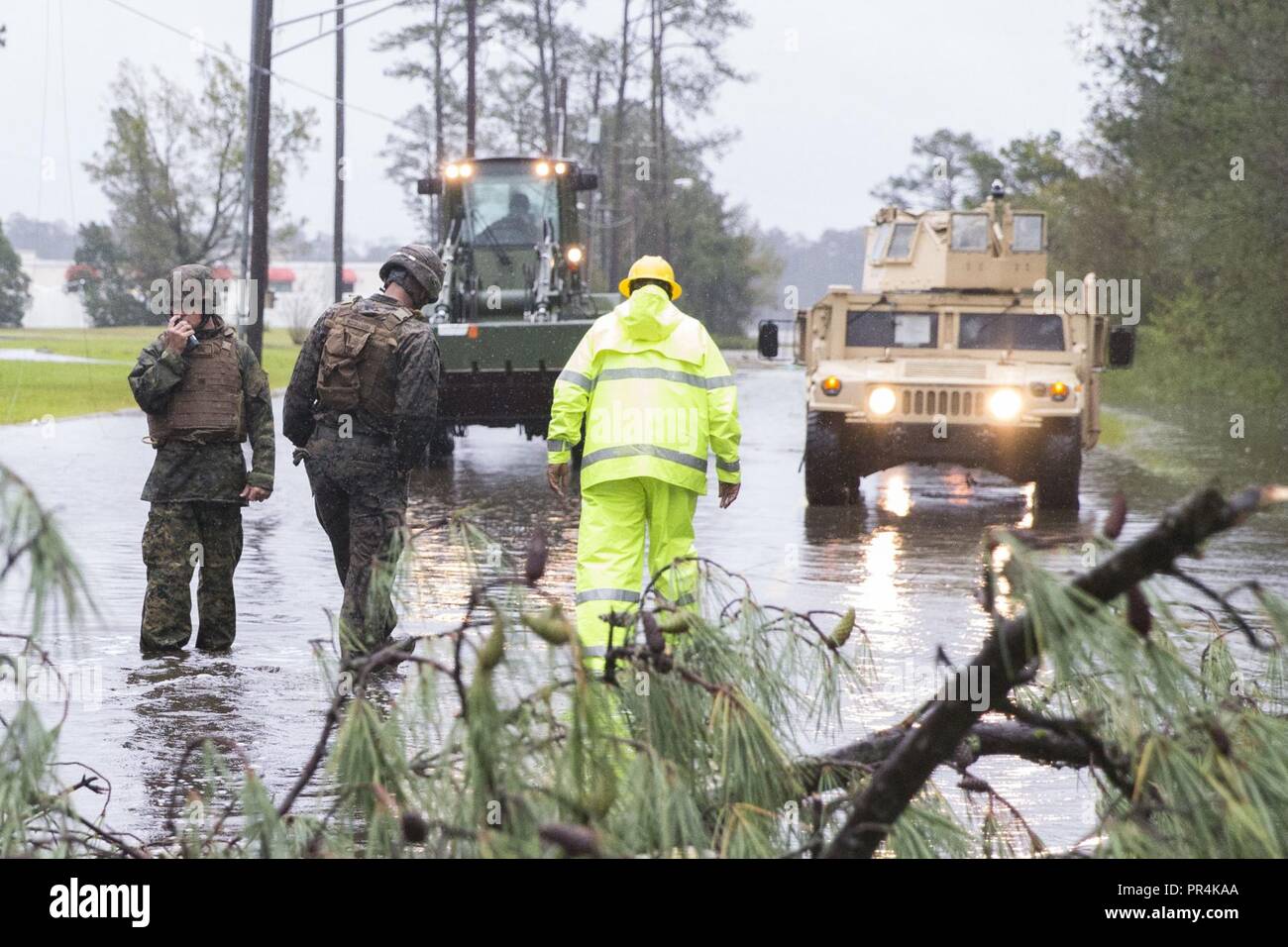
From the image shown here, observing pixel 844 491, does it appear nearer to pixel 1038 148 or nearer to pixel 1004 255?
pixel 1004 255

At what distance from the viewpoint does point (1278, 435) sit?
2614cm

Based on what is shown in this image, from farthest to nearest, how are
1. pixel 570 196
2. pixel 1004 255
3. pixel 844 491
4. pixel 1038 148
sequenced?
pixel 1038 148 → pixel 570 196 → pixel 1004 255 → pixel 844 491

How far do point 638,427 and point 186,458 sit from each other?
247 centimetres

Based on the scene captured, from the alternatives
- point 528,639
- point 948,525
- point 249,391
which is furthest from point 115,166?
point 528,639

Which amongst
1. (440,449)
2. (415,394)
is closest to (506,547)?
(415,394)

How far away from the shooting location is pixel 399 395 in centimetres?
811

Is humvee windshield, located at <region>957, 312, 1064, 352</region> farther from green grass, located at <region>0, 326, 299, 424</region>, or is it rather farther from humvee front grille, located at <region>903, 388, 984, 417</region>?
green grass, located at <region>0, 326, 299, 424</region>

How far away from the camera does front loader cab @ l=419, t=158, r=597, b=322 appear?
21391 millimetres

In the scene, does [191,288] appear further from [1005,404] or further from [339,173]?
[339,173]

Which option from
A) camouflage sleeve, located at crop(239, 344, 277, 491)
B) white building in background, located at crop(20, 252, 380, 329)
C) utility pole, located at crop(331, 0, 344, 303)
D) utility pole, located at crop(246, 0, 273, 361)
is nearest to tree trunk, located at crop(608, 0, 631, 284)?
white building in background, located at crop(20, 252, 380, 329)

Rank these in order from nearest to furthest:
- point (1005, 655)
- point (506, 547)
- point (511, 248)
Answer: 1. point (1005, 655)
2. point (506, 547)
3. point (511, 248)

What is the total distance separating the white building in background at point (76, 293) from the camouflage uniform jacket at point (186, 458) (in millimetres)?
64162
